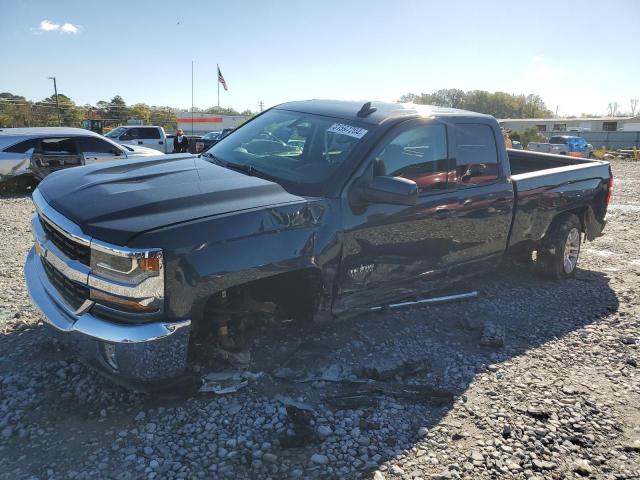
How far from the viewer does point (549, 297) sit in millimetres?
5316

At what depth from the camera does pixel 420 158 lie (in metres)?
4.02

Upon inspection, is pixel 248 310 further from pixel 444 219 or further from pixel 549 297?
pixel 549 297

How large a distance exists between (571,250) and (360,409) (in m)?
3.89

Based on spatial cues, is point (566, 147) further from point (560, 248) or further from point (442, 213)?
point (442, 213)

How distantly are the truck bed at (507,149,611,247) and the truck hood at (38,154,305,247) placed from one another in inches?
106

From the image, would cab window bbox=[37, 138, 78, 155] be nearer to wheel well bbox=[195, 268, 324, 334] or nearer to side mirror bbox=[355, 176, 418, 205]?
wheel well bbox=[195, 268, 324, 334]

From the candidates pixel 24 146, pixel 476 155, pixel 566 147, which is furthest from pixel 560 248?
pixel 566 147

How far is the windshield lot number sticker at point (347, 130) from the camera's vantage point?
12.4ft

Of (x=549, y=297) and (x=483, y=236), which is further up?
(x=483, y=236)

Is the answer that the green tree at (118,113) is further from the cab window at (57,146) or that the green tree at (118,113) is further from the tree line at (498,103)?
the tree line at (498,103)

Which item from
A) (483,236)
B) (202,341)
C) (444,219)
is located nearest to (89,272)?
(202,341)

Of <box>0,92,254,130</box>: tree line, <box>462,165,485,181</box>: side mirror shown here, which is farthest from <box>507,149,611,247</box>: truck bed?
<box>0,92,254,130</box>: tree line

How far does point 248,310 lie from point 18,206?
816 centimetres

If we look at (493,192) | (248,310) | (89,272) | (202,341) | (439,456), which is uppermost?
(493,192)
